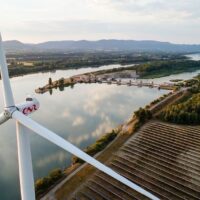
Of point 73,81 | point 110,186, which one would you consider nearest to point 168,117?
point 110,186

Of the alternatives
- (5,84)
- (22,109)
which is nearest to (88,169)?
(22,109)

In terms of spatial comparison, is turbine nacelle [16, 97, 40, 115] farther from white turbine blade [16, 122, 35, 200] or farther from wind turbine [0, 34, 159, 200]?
white turbine blade [16, 122, 35, 200]

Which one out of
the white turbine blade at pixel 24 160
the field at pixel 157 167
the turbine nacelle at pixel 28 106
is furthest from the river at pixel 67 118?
the turbine nacelle at pixel 28 106

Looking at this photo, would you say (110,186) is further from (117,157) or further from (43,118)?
(43,118)

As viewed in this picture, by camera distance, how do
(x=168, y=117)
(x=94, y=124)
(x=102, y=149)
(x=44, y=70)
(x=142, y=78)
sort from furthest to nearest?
(x=44, y=70) → (x=142, y=78) → (x=94, y=124) → (x=168, y=117) → (x=102, y=149)

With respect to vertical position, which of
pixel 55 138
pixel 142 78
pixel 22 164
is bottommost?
pixel 142 78

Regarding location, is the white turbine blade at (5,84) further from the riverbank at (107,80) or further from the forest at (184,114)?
the riverbank at (107,80)
